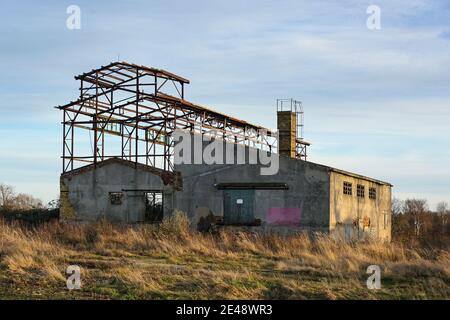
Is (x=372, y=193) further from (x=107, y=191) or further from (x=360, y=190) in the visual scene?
(x=107, y=191)

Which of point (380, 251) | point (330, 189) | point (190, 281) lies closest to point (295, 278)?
point (190, 281)

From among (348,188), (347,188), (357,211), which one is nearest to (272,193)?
(347,188)

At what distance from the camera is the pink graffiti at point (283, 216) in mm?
27969

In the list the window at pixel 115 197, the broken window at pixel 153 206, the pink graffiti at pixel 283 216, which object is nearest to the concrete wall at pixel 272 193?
the pink graffiti at pixel 283 216

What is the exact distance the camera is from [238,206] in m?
29.0

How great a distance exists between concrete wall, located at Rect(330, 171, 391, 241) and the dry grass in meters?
5.89

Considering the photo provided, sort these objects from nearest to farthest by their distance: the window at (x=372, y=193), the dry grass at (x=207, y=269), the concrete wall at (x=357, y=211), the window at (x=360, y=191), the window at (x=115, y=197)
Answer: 1. the dry grass at (x=207, y=269)
2. the concrete wall at (x=357, y=211)
3. the window at (x=115, y=197)
4. the window at (x=360, y=191)
5. the window at (x=372, y=193)

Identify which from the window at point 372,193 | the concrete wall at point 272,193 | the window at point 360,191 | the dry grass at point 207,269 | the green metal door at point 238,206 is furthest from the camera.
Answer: the window at point 372,193

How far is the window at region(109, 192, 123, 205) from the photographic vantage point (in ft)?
102

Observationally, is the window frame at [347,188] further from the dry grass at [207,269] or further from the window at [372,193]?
the dry grass at [207,269]

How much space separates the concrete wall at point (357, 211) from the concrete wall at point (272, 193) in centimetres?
63

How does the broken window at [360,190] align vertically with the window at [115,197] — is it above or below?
above

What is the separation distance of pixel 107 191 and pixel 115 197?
542mm

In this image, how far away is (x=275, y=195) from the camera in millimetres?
28406
